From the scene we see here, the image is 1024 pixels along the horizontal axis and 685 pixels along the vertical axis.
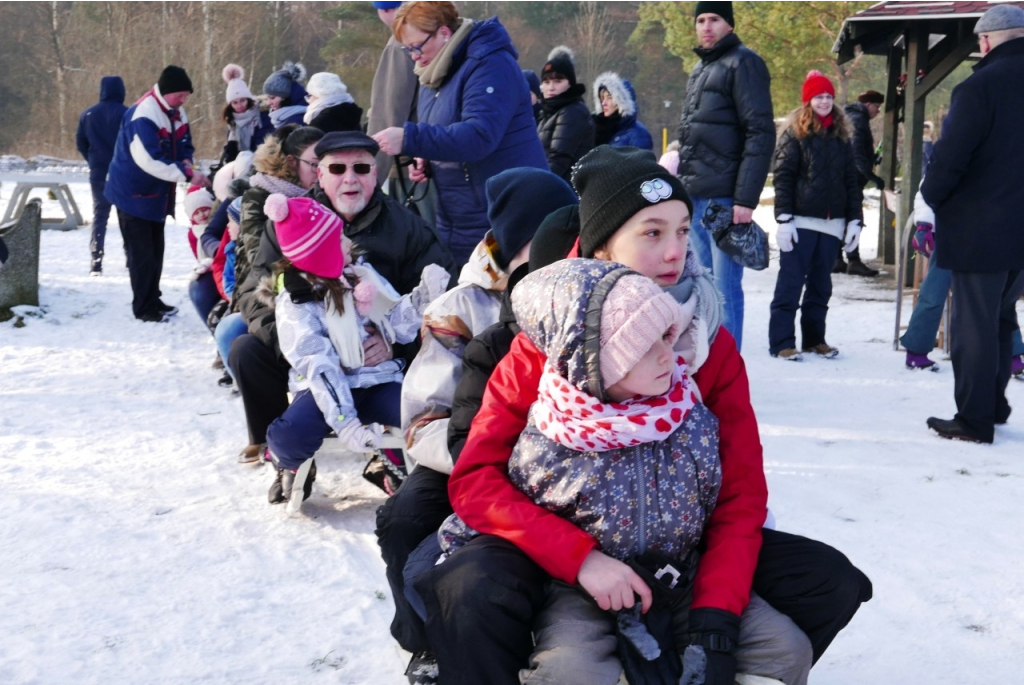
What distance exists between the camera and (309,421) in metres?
3.87

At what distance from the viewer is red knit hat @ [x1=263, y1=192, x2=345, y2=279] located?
3932 millimetres

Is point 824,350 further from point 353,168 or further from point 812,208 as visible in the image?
point 353,168

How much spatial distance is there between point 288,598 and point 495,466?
4.60 feet

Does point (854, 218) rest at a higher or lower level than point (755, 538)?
higher

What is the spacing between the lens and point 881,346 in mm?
7242

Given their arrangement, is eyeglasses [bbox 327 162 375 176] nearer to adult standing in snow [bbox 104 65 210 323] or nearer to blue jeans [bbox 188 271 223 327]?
blue jeans [bbox 188 271 223 327]

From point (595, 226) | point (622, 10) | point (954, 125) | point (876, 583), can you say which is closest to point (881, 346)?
point (954, 125)

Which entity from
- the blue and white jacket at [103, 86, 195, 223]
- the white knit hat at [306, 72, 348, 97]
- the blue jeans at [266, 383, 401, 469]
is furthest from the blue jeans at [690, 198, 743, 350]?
the blue and white jacket at [103, 86, 195, 223]

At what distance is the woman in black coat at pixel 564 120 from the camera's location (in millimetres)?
6688

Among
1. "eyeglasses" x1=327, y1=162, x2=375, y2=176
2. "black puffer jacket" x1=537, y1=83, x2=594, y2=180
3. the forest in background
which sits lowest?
"eyeglasses" x1=327, y1=162, x2=375, y2=176

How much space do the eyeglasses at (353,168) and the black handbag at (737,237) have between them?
2.26 metres

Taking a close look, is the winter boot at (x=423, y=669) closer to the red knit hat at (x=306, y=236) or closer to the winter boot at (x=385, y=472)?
the winter boot at (x=385, y=472)

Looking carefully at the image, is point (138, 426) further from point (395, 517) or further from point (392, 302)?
point (395, 517)

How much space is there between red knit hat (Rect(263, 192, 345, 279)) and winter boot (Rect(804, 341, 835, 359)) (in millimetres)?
3967
